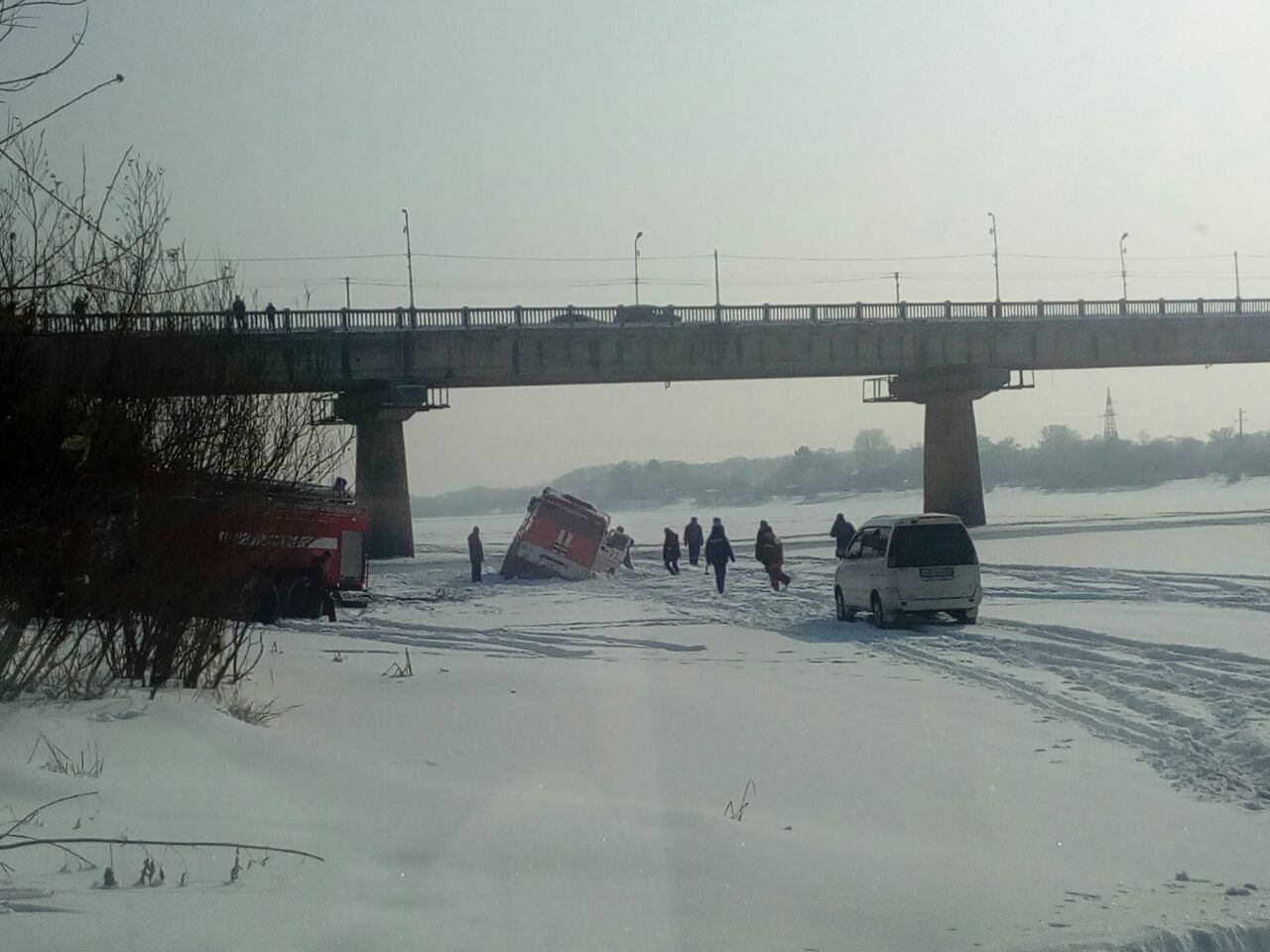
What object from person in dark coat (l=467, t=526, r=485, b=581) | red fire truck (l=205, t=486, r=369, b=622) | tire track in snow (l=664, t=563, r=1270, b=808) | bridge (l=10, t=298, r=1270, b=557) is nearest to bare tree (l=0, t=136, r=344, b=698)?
red fire truck (l=205, t=486, r=369, b=622)

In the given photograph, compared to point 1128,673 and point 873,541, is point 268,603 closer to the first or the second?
point 873,541

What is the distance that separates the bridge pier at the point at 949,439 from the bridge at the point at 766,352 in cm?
7

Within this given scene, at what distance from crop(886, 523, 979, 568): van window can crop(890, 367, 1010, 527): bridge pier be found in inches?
1615

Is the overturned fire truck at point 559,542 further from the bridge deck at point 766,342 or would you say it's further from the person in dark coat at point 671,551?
the bridge deck at point 766,342

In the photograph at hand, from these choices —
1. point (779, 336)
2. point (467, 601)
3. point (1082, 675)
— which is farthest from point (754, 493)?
point (1082, 675)

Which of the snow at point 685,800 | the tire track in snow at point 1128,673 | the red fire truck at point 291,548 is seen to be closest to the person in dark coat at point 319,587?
→ the red fire truck at point 291,548

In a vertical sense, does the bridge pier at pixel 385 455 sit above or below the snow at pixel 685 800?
above

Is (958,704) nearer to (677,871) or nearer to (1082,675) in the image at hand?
(1082,675)

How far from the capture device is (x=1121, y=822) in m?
8.45

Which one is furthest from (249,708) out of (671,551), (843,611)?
(671,551)

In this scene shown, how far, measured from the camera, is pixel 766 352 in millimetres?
59688

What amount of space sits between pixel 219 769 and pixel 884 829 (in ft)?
13.2

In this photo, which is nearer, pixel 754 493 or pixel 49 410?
pixel 49 410

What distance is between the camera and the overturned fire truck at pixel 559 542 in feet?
132
